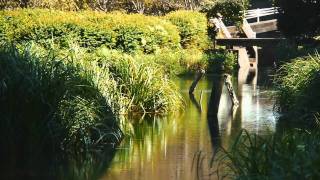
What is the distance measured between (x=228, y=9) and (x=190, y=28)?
8.39 ft

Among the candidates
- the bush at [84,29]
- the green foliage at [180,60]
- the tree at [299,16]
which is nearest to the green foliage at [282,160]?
the tree at [299,16]

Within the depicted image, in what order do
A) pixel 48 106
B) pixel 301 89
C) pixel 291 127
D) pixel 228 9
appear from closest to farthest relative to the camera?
pixel 48 106
pixel 291 127
pixel 301 89
pixel 228 9

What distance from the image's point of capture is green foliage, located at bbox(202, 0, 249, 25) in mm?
30386

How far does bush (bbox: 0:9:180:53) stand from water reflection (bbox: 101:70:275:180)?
18.8 ft

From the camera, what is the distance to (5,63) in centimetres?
1105

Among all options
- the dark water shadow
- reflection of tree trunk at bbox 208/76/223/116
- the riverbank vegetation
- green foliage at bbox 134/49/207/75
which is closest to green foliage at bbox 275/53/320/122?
the riverbank vegetation

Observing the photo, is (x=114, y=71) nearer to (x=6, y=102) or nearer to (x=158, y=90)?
(x=158, y=90)

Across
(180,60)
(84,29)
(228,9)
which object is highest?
(228,9)

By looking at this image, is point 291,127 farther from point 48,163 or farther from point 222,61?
point 222,61

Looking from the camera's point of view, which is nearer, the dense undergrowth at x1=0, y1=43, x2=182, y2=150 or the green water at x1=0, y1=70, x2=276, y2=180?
the green water at x1=0, y1=70, x2=276, y2=180

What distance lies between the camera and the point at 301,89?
46.3ft

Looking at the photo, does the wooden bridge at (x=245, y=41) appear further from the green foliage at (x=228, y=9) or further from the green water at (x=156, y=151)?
the green water at (x=156, y=151)

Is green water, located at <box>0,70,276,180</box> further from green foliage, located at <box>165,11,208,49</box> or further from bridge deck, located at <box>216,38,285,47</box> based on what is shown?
green foliage, located at <box>165,11,208,49</box>

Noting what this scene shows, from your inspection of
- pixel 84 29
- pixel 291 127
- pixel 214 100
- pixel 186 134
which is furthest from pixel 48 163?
pixel 84 29
